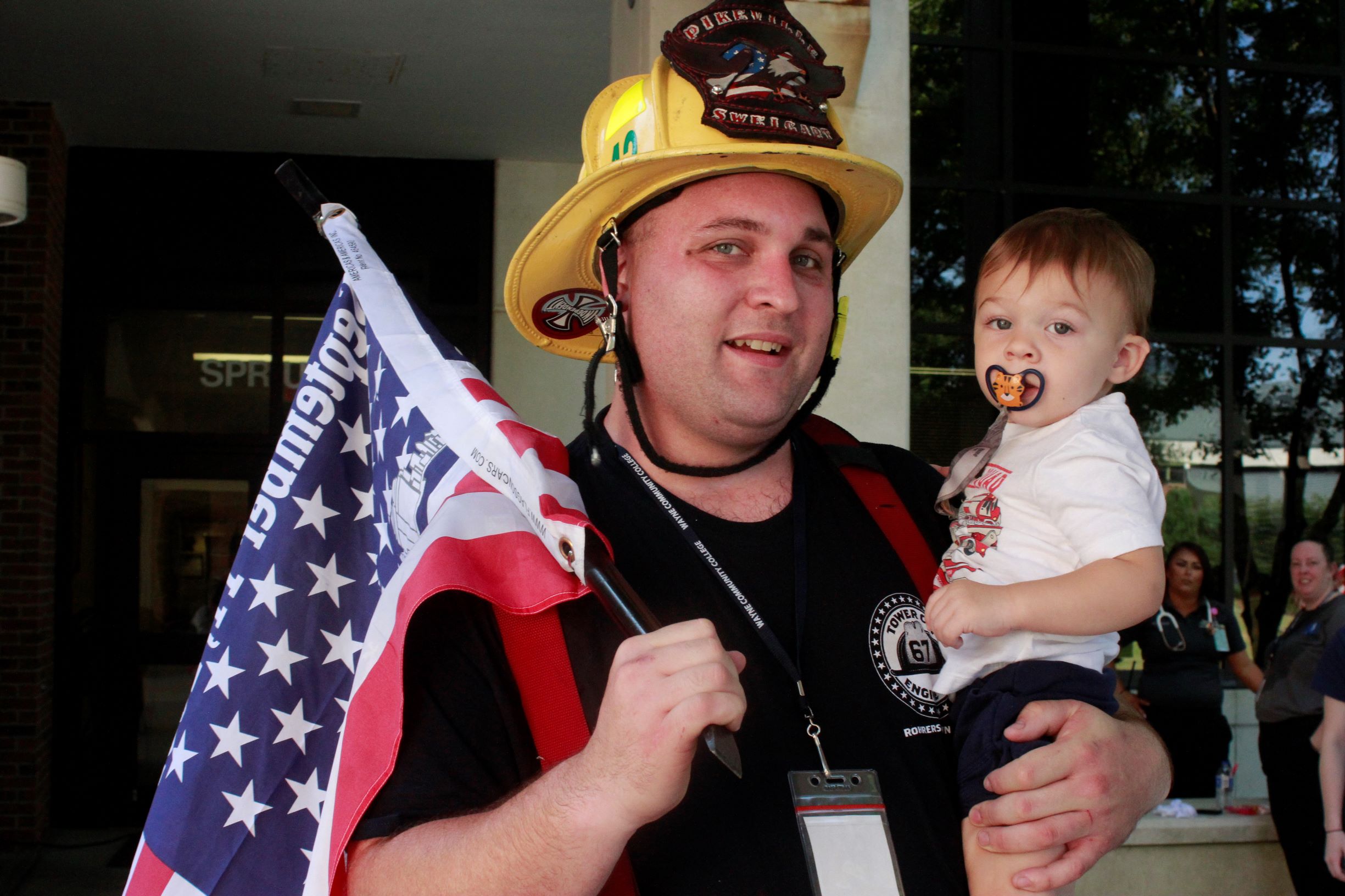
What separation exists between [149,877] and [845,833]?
115cm

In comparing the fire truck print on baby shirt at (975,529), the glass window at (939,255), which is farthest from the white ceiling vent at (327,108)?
the fire truck print on baby shirt at (975,529)

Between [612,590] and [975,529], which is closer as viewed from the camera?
[612,590]

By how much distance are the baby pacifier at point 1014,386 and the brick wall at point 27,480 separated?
684 cm

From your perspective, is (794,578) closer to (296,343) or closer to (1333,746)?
(1333,746)

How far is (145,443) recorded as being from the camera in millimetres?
7758

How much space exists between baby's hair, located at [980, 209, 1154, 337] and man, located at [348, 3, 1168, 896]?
33 cm

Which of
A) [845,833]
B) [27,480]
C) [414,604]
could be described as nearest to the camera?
[414,604]

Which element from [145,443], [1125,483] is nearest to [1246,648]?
[1125,483]

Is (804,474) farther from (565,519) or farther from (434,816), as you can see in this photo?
(434,816)

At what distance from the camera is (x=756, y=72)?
78.9 inches

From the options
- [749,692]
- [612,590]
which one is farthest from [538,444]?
[749,692]

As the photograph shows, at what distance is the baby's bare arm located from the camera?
1662 mm

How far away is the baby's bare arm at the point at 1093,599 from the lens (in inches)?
65.4

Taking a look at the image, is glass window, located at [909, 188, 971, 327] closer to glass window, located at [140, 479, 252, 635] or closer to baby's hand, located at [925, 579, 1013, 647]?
baby's hand, located at [925, 579, 1013, 647]
